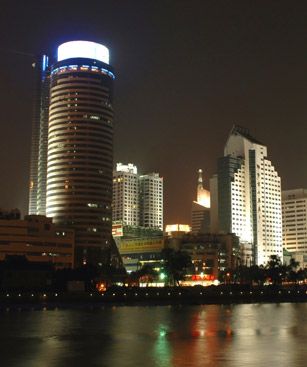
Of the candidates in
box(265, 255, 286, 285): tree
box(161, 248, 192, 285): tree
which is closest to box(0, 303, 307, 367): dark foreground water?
box(161, 248, 192, 285): tree

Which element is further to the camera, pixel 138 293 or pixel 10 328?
pixel 138 293

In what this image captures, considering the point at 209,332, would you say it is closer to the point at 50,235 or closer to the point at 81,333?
the point at 81,333

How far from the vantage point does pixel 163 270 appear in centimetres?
17425

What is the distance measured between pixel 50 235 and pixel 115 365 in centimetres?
14840

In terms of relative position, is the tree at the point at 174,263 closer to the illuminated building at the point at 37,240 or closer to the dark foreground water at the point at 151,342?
the illuminated building at the point at 37,240

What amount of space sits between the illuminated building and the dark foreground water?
97851 millimetres

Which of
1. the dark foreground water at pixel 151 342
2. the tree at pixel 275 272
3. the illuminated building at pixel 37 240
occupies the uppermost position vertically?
the illuminated building at pixel 37 240

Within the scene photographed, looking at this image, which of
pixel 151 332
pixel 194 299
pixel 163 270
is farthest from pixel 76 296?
pixel 151 332

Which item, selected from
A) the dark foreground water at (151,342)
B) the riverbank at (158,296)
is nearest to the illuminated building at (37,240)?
the riverbank at (158,296)

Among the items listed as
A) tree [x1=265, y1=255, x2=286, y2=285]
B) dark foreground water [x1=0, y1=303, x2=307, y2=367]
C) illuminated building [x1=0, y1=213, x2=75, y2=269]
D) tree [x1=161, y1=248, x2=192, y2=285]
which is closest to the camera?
dark foreground water [x1=0, y1=303, x2=307, y2=367]

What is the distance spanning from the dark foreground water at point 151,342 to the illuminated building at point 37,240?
97851mm

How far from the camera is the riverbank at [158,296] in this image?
121 meters

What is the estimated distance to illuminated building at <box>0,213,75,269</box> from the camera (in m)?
177

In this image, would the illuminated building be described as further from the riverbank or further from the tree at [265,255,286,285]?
the tree at [265,255,286,285]
